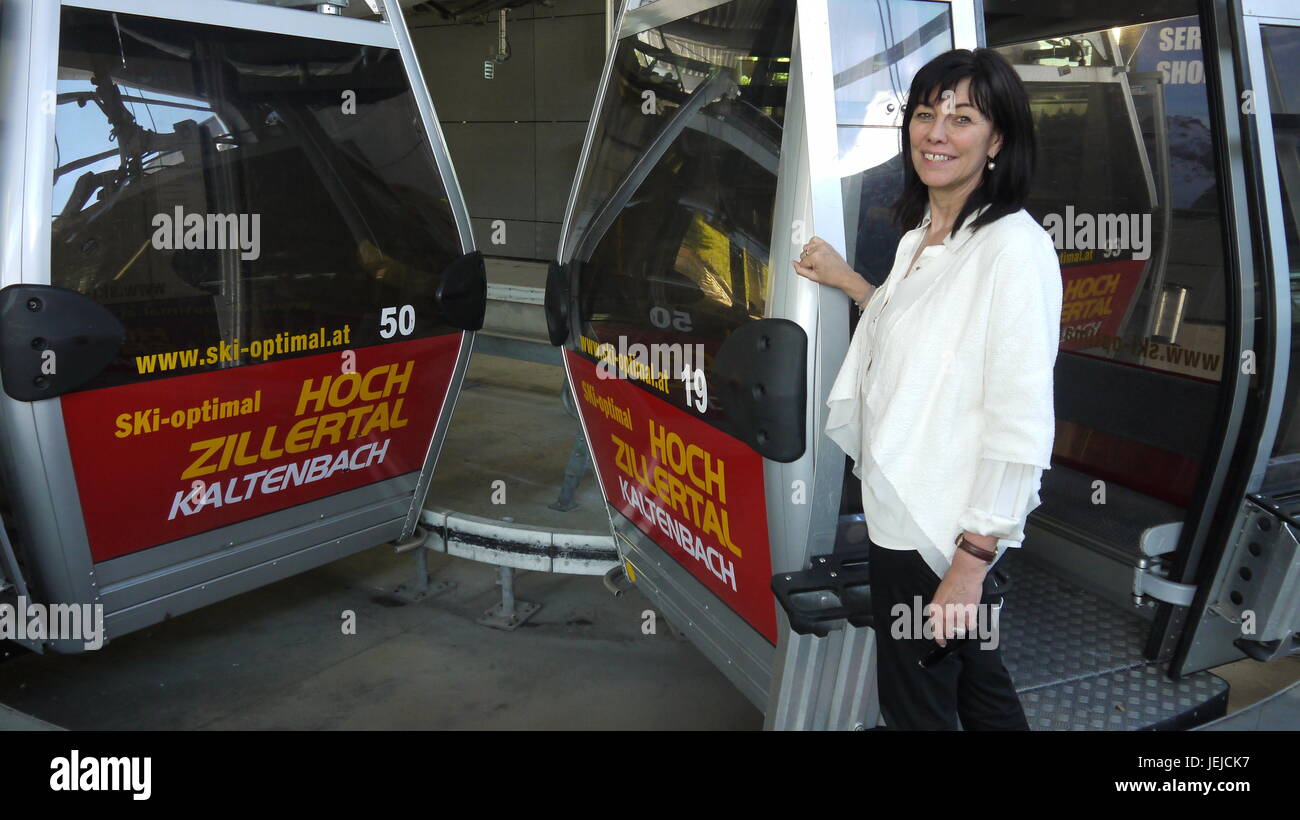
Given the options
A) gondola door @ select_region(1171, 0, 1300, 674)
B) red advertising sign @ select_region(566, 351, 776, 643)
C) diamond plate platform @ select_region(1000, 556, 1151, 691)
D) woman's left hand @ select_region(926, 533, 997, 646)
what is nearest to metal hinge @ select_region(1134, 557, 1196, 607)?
gondola door @ select_region(1171, 0, 1300, 674)

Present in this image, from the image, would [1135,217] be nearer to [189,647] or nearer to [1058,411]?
[1058,411]

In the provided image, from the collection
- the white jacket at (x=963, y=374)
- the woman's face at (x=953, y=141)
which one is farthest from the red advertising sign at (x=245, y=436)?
the woman's face at (x=953, y=141)

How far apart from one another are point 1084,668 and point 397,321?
2362mm

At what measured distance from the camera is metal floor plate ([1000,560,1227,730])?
2402 mm

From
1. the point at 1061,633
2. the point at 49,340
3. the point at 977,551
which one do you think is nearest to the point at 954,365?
the point at 977,551

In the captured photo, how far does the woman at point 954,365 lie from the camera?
1.43m

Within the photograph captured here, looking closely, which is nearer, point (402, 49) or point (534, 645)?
point (402, 49)

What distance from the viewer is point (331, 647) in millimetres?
3494

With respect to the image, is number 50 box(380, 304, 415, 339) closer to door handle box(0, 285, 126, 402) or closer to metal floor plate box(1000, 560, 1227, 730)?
door handle box(0, 285, 126, 402)

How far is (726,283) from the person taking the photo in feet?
6.52

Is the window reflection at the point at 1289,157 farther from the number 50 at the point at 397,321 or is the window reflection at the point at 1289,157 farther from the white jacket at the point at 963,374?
the number 50 at the point at 397,321

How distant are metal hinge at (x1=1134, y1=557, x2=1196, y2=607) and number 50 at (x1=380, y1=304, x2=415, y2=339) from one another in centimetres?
240

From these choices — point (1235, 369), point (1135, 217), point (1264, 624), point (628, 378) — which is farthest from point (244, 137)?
Answer: point (1135, 217)

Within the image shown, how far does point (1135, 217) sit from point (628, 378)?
2.45m
